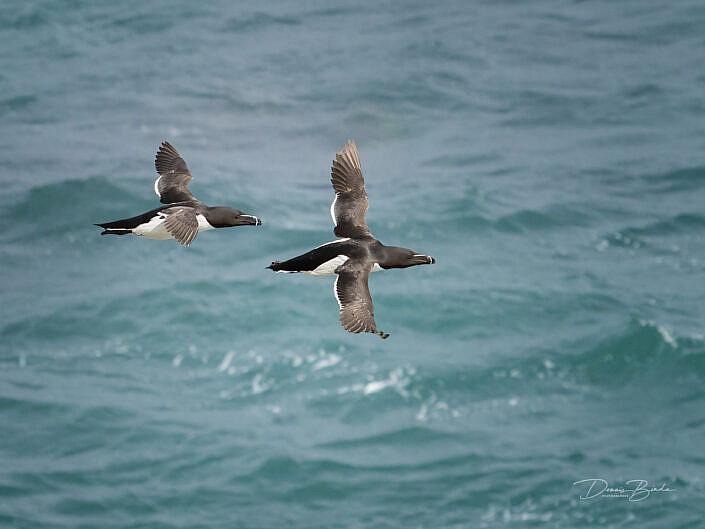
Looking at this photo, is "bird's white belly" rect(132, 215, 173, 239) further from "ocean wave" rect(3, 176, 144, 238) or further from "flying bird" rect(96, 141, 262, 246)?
"ocean wave" rect(3, 176, 144, 238)

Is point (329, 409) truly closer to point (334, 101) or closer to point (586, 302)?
point (586, 302)

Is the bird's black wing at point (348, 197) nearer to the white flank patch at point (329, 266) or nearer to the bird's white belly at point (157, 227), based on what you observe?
the white flank patch at point (329, 266)

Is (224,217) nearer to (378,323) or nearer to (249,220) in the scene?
(249,220)

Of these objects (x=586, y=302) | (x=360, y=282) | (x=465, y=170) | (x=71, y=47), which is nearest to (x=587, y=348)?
(x=586, y=302)

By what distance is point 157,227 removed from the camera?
18.3m

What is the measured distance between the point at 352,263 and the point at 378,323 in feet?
237

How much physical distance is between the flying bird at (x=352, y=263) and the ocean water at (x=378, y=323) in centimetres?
6585

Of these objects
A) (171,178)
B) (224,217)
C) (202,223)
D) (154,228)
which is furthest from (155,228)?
(171,178)

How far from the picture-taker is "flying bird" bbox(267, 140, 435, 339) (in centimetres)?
1730

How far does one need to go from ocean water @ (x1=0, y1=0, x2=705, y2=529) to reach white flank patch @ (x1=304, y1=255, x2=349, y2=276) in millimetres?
67370

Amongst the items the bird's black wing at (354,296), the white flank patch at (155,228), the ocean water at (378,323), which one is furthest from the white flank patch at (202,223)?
the ocean water at (378,323)

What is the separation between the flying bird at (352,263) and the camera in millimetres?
17297

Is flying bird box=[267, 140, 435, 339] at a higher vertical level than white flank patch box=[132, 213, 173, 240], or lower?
lower

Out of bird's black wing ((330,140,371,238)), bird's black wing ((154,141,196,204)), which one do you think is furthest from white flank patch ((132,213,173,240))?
bird's black wing ((330,140,371,238))
